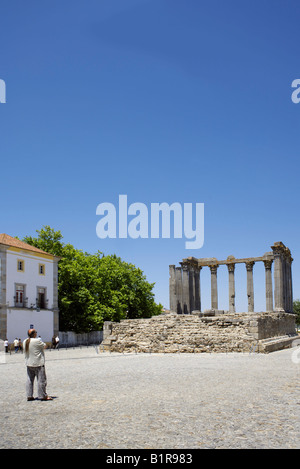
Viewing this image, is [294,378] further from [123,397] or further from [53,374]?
[53,374]

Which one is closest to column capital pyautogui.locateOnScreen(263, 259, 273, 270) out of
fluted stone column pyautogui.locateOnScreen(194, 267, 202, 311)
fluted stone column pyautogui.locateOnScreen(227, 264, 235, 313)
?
fluted stone column pyautogui.locateOnScreen(227, 264, 235, 313)

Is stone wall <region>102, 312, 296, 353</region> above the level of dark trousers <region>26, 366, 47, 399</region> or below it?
below

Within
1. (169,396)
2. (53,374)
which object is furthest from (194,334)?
(169,396)

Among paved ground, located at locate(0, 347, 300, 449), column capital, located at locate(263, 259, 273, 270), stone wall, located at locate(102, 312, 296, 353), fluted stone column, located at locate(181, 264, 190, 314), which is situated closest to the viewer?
paved ground, located at locate(0, 347, 300, 449)

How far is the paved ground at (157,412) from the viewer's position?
6.77 meters

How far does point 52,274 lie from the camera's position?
48.8 meters

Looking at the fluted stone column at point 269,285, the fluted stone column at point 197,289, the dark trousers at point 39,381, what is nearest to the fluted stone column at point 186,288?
the fluted stone column at point 197,289

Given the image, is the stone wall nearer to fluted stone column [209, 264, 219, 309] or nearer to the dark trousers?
fluted stone column [209, 264, 219, 309]

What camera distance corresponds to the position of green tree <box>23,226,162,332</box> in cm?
5122

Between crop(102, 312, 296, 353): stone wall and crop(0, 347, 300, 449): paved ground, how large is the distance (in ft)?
38.3

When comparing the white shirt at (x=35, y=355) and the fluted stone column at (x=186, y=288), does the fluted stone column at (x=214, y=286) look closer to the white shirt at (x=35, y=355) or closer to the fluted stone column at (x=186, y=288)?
the fluted stone column at (x=186, y=288)

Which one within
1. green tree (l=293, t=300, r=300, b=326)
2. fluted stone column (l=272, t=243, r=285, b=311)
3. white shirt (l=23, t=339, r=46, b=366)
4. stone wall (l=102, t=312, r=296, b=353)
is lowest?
green tree (l=293, t=300, r=300, b=326)

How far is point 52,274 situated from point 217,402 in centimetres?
4037

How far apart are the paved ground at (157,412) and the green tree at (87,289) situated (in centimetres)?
3581
